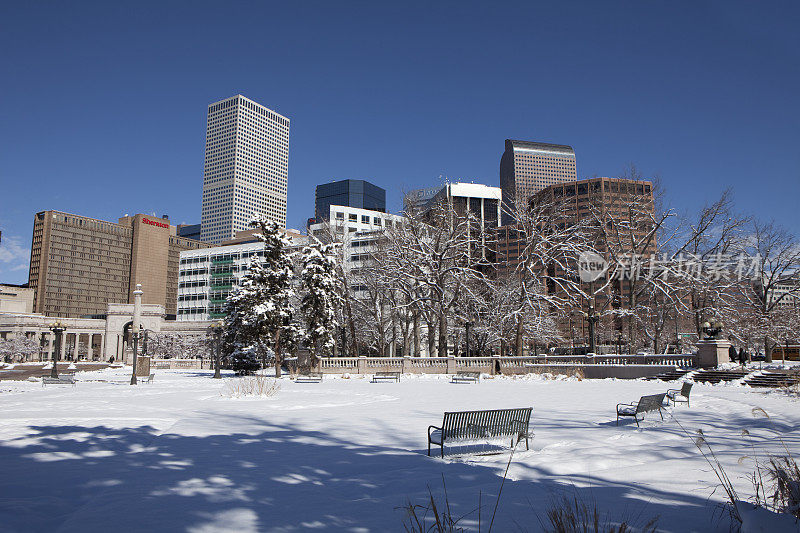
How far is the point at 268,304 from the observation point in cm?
3666

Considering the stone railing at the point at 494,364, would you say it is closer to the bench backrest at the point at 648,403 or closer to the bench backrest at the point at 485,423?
the bench backrest at the point at 648,403

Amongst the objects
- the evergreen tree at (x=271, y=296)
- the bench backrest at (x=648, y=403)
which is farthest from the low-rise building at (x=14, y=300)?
the bench backrest at (x=648, y=403)

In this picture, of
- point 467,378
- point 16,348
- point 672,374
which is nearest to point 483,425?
point 467,378

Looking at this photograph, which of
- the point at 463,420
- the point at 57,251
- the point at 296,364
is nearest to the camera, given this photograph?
the point at 463,420

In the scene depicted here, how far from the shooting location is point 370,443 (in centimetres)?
1095

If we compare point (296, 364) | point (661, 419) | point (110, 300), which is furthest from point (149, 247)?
point (661, 419)

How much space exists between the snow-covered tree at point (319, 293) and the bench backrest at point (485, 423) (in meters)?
29.6

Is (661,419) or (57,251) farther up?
(57,251)

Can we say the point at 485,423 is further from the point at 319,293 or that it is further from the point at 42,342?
the point at 42,342

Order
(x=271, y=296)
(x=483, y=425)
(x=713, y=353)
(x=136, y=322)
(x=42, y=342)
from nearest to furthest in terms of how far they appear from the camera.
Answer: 1. (x=483, y=425)
2. (x=713, y=353)
3. (x=271, y=296)
4. (x=136, y=322)
5. (x=42, y=342)

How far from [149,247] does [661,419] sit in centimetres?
18104

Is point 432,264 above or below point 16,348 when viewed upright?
above

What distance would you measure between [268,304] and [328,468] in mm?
29039

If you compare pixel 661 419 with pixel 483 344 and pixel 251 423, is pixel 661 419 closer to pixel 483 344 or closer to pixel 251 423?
pixel 251 423
